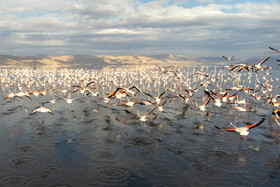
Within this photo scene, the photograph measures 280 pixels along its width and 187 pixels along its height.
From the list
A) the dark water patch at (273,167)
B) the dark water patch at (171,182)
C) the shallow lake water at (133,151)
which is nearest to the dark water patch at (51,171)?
the shallow lake water at (133,151)

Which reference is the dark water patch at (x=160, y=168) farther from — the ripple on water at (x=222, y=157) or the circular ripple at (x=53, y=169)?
the circular ripple at (x=53, y=169)

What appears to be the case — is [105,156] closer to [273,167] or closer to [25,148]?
[25,148]

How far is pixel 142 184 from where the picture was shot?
538 inches

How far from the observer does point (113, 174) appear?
14578mm

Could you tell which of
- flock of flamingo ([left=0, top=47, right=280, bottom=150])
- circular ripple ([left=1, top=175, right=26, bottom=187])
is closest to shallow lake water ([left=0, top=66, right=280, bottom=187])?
circular ripple ([left=1, top=175, right=26, bottom=187])

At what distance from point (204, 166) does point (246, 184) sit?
2984 millimetres

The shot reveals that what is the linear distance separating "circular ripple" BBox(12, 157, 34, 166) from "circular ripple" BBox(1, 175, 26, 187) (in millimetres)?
1635

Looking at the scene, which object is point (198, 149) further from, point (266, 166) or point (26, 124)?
point (26, 124)

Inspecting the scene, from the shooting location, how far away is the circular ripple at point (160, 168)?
1491 centimetres

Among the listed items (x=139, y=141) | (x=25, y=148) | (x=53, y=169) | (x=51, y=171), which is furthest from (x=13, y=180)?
(x=139, y=141)

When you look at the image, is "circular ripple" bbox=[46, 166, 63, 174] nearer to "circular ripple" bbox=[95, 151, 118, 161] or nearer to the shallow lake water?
the shallow lake water

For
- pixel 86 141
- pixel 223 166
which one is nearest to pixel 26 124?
pixel 86 141

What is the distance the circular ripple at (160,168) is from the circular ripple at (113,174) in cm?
173

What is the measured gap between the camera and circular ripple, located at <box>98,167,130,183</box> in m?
14.0
